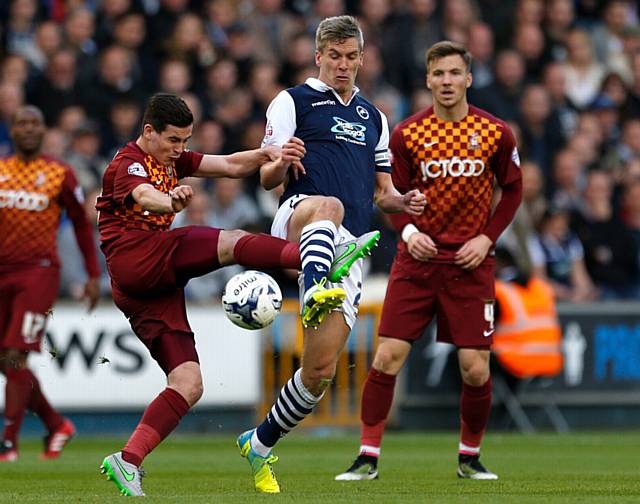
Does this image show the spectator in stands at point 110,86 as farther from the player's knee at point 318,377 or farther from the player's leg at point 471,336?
the player's knee at point 318,377

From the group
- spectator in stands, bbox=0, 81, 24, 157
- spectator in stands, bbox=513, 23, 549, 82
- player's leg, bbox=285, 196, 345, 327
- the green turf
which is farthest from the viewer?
spectator in stands, bbox=513, 23, 549, 82

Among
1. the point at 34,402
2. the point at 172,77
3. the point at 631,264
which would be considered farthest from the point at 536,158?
the point at 34,402

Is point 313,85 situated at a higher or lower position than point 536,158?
higher

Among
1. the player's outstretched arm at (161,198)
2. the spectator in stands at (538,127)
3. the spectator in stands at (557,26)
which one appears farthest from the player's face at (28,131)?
the spectator in stands at (557,26)

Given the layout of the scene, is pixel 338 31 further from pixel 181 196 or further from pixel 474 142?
pixel 181 196

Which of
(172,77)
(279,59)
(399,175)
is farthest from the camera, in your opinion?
(279,59)

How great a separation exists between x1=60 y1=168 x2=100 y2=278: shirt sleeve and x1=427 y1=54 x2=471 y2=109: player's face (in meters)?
3.79

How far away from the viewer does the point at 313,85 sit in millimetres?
9094

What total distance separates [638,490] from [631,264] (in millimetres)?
8712

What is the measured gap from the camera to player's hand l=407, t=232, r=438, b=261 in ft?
32.8

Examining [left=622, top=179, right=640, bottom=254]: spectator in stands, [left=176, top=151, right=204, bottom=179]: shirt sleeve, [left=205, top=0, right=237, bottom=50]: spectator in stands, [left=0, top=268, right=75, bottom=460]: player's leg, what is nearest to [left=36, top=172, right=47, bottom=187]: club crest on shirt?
[left=0, top=268, right=75, bottom=460]: player's leg

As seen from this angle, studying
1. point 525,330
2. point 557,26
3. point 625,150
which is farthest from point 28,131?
point 557,26

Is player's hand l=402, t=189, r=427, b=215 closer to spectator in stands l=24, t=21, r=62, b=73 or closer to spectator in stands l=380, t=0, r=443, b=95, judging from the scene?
spectator in stands l=24, t=21, r=62, b=73

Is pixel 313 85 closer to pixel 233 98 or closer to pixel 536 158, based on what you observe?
pixel 233 98
